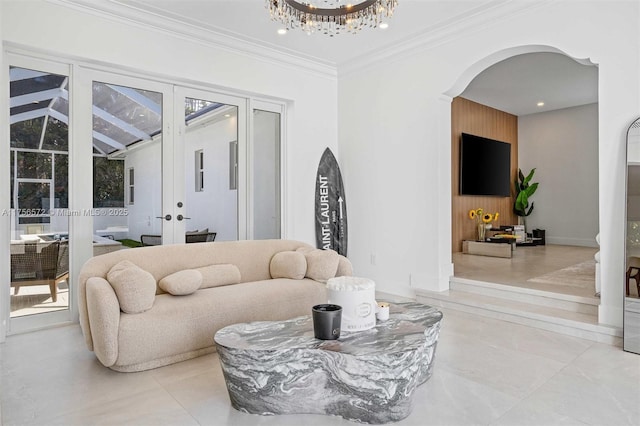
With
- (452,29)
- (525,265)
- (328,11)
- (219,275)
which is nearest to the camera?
(328,11)

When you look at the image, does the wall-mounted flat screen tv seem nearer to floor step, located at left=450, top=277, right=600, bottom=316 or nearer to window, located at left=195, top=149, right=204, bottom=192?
floor step, located at left=450, top=277, right=600, bottom=316

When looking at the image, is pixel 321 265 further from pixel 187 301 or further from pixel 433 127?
pixel 433 127

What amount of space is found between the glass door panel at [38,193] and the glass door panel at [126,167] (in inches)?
10.9

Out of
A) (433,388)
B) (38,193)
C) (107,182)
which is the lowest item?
(433,388)

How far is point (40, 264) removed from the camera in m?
3.63

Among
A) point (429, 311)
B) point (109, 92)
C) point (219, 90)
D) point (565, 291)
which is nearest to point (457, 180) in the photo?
point (565, 291)

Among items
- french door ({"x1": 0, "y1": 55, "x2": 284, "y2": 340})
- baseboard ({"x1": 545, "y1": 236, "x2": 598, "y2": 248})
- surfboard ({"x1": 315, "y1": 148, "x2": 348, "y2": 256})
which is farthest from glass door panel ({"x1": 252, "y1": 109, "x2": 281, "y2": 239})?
baseboard ({"x1": 545, "y1": 236, "x2": 598, "y2": 248})

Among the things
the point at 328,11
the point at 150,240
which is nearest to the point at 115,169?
the point at 150,240

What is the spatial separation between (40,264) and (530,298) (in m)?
4.47

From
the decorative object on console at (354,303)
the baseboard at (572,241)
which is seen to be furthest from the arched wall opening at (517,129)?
the decorative object on console at (354,303)

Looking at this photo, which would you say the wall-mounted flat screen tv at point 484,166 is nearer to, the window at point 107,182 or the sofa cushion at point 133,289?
the window at point 107,182

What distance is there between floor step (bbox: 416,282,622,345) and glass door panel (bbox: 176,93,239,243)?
7.76 feet

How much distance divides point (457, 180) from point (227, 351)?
576 cm

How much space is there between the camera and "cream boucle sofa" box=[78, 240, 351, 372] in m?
2.62
